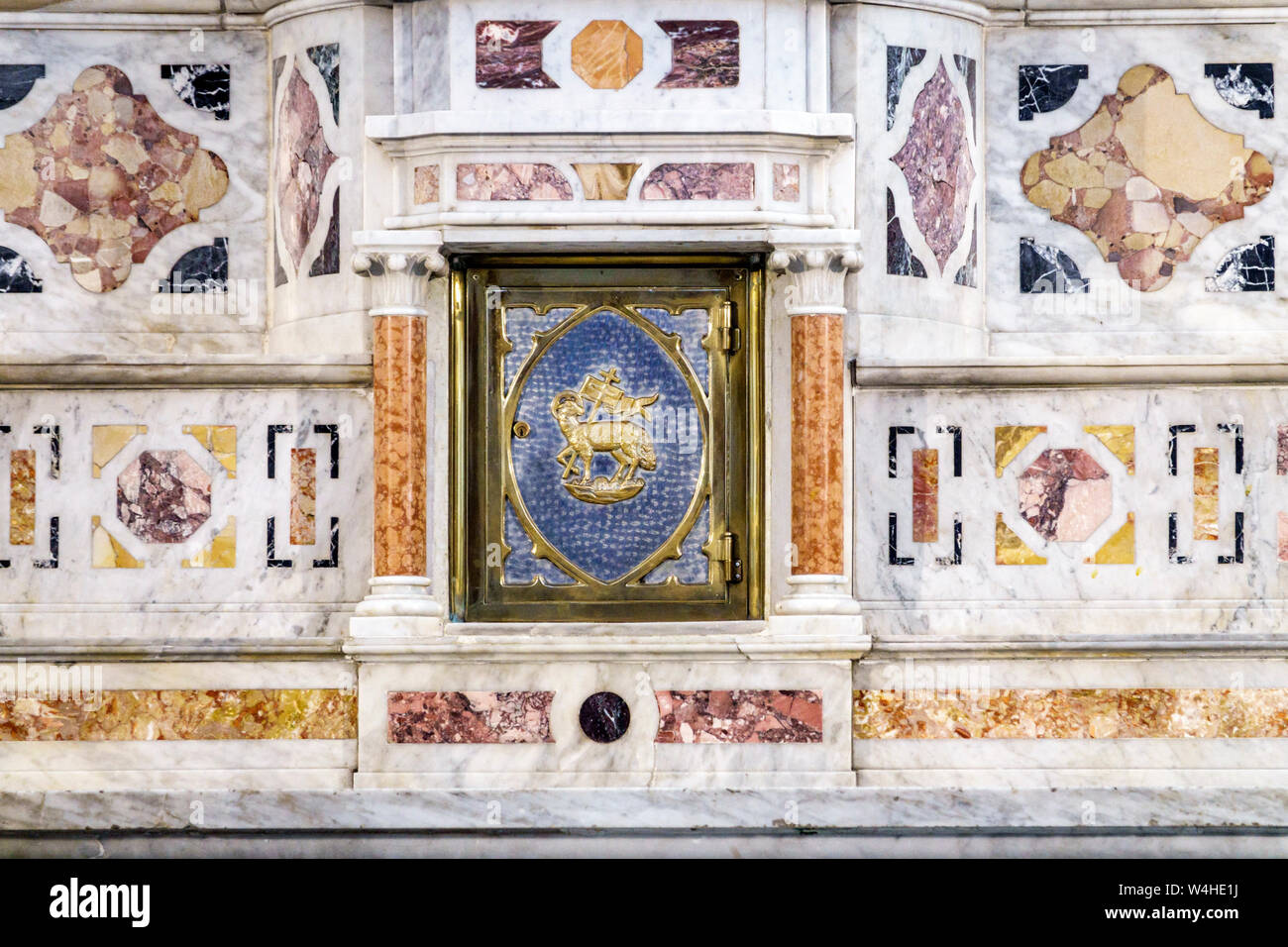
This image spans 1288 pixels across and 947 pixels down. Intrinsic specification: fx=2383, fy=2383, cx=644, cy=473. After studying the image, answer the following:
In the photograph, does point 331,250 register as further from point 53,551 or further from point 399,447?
point 53,551

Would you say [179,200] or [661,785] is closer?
[661,785]

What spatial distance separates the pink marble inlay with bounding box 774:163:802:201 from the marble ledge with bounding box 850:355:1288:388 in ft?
2.82

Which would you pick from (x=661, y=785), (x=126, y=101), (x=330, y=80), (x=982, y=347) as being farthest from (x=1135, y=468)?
(x=126, y=101)

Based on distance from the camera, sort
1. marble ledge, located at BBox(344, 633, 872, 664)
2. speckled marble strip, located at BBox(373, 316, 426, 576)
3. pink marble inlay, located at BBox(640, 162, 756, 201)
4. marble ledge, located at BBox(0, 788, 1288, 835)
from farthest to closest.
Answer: speckled marble strip, located at BBox(373, 316, 426, 576)
pink marble inlay, located at BBox(640, 162, 756, 201)
marble ledge, located at BBox(344, 633, 872, 664)
marble ledge, located at BBox(0, 788, 1288, 835)

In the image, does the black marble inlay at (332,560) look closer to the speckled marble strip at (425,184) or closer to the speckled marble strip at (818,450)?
the speckled marble strip at (425,184)

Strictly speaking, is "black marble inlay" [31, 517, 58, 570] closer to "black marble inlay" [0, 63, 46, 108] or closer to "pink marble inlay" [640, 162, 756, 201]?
"black marble inlay" [0, 63, 46, 108]

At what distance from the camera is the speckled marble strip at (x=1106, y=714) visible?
37.4 feet

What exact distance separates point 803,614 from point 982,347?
1.78 m

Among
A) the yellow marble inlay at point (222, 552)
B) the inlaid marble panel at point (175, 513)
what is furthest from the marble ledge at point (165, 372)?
the yellow marble inlay at point (222, 552)

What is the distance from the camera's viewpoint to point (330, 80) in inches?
459

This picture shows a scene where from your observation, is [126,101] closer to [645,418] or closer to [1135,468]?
[645,418]

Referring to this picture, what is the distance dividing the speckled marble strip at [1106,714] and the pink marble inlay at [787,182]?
2.48 m

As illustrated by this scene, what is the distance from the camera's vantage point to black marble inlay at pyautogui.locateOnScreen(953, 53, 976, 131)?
11.9 metres

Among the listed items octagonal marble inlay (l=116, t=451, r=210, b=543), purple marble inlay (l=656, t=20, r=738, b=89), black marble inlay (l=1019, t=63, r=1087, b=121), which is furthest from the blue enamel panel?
black marble inlay (l=1019, t=63, r=1087, b=121)
